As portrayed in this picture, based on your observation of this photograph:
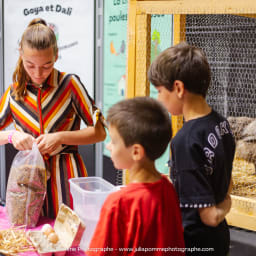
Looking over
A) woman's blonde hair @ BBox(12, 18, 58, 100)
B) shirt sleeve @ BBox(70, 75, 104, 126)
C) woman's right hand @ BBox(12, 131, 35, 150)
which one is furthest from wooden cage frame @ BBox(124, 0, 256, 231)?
woman's right hand @ BBox(12, 131, 35, 150)

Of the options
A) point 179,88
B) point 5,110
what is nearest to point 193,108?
point 179,88

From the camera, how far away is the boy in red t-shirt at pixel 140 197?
91cm

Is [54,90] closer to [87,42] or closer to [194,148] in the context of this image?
[194,148]

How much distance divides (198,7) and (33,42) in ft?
2.14

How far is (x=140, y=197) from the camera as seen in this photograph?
909 mm

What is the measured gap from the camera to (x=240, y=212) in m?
1.84

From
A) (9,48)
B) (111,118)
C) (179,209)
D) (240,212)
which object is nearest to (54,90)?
(111,118)

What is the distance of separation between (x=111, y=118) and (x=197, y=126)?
0.76 ft

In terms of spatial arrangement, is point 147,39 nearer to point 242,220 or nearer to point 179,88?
point 179,88

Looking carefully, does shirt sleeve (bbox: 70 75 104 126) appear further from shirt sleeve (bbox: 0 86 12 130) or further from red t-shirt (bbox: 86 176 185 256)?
red t-shirt (bbox: 86 176 185 256)

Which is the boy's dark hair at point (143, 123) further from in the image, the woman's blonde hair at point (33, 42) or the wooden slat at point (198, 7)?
the wooden slat at point (198, 7)

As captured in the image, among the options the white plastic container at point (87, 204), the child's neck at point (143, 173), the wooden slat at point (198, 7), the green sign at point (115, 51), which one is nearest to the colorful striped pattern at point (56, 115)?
the white plastic container at point (87, 204)

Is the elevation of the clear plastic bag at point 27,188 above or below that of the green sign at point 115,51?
below

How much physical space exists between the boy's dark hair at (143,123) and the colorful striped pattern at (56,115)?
2.08ft
